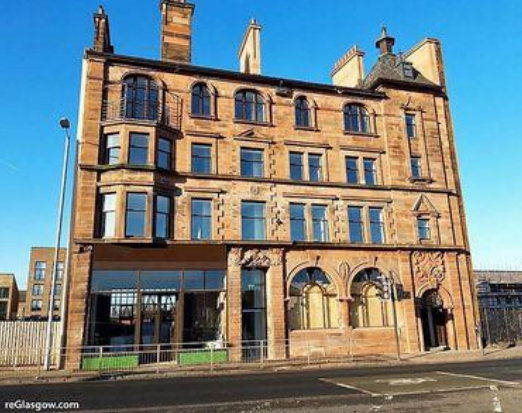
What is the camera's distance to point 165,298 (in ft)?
78.0

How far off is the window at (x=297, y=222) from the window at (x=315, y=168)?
7.53 ft

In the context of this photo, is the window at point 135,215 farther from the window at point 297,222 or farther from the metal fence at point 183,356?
the window at point 297,222

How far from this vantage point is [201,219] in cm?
2548

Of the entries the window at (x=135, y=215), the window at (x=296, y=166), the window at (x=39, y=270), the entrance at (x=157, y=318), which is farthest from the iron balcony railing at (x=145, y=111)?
the window at (x=39, y=270)

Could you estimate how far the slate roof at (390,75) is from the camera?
31416mm

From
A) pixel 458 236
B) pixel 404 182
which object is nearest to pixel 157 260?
pixel 404 182

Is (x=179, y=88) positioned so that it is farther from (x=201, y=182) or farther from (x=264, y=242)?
(x=264, y=242)

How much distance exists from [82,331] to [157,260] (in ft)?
16.5

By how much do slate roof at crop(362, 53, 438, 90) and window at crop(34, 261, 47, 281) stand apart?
6915cm

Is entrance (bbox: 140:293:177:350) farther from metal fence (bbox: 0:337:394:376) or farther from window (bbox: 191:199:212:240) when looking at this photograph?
window (bbox: 191:199:212:240)

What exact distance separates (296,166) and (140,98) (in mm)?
10506

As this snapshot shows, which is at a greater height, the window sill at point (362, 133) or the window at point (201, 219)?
the window sill at point (362, 133)

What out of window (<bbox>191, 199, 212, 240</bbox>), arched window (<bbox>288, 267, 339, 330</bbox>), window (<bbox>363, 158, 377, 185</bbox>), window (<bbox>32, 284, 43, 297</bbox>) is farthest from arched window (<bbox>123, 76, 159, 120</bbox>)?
window (<bbox>32, 284, 43, 297</bbox>)

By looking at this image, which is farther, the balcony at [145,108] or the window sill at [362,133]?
the window sill at [362,133]
